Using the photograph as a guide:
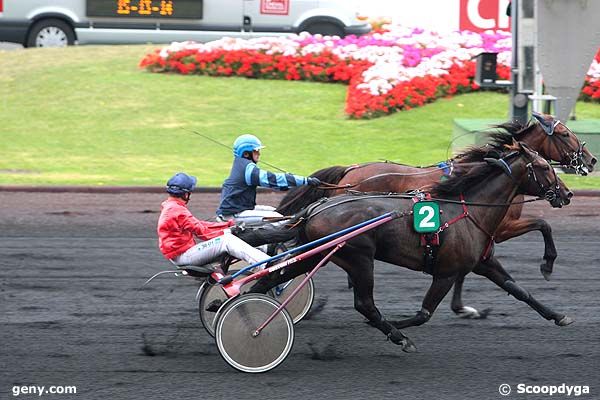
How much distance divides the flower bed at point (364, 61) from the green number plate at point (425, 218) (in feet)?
39.9

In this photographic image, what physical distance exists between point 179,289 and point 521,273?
132 inches

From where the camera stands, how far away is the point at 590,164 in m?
9.29

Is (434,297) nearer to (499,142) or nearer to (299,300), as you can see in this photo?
(299,300)

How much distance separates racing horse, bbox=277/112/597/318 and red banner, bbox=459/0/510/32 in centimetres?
1623

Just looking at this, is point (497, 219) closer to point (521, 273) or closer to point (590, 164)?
point (590, 164)

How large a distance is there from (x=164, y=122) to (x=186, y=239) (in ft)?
38.0

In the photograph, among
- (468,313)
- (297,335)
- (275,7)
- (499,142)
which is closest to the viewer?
(297,335)

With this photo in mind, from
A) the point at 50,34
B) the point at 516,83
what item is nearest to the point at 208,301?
the point at 516,83

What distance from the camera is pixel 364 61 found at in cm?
2112

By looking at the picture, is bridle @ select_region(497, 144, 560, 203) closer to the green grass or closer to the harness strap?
the harness strap

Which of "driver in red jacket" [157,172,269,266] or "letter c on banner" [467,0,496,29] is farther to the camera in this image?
"letter c on banner" [467,0,496,29]

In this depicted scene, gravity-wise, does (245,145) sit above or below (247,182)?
above

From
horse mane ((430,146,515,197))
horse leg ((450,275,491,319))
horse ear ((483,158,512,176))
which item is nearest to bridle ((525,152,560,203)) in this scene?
horse ear ((483,158,512,176))

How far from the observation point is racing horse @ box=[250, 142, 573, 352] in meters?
7.67
